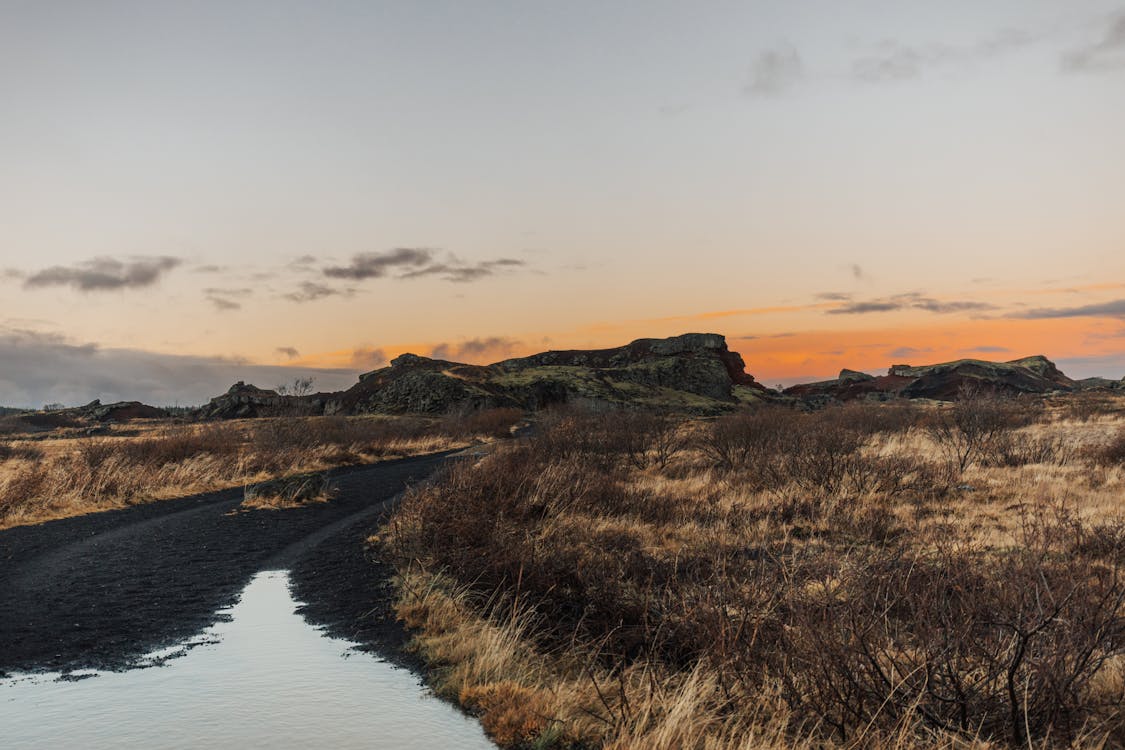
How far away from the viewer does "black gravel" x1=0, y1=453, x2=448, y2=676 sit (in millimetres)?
8023

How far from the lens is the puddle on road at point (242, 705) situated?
5453 mm

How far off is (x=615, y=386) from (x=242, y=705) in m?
109

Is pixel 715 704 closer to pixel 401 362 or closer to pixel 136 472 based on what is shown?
pixel 136 472

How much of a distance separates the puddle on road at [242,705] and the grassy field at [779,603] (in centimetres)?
53

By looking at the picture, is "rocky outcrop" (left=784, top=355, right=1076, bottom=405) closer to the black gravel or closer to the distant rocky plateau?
the distant rocky plateau

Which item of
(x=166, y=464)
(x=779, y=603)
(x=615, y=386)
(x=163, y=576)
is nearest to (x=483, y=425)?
(x=166, y=464)

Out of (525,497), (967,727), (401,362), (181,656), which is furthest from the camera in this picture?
(401,362)

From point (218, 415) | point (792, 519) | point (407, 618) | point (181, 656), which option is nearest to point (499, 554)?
point (407, 618)

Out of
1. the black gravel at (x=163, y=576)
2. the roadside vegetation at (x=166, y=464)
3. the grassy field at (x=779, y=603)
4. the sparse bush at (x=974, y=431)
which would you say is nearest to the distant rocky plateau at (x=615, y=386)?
the roadside vegetation at (x=166, y=464)

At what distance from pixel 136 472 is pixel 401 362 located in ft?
316

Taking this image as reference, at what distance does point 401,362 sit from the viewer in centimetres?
11644

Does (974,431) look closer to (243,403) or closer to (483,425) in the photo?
(483,425)

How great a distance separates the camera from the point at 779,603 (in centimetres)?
680

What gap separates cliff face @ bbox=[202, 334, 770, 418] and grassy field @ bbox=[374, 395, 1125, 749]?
5387cm
